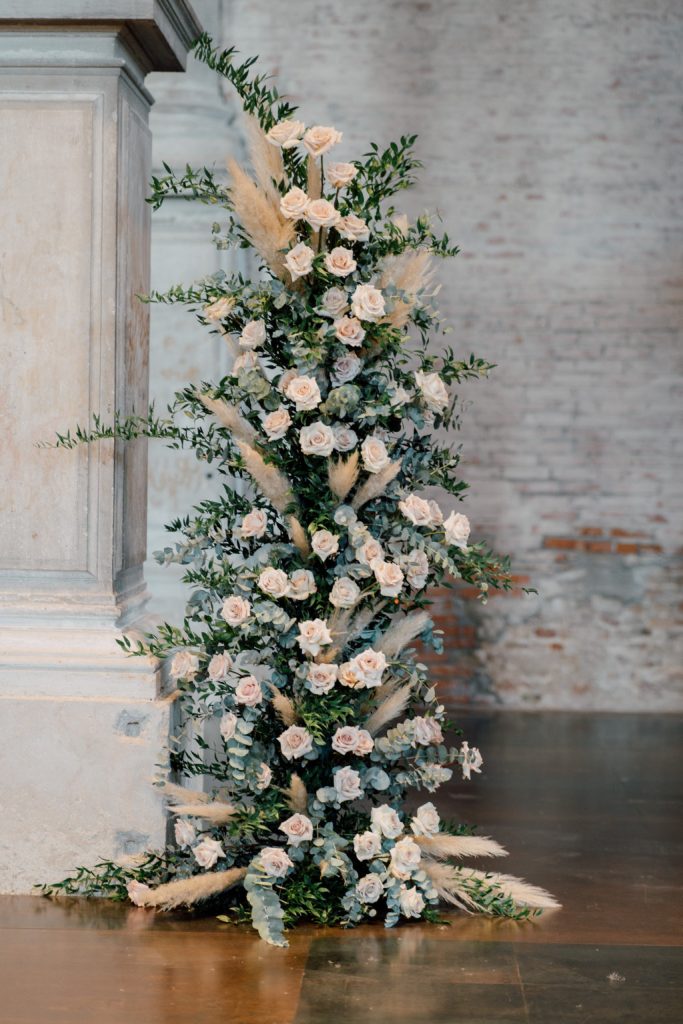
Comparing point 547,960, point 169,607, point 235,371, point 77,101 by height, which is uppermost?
point 77,101

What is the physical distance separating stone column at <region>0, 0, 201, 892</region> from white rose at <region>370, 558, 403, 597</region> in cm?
65

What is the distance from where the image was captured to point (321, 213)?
9.96 feet

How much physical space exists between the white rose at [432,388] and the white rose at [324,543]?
1.39 ft

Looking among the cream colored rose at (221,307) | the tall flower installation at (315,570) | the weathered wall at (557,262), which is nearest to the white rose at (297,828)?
the tall flower installation at (315,570)

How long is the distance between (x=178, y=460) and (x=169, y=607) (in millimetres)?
679

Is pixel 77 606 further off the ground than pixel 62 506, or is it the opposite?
pixel 62 506

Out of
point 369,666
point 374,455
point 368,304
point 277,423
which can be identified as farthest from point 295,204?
point 369,666

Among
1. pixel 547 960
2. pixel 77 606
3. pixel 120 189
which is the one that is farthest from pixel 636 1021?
pixel 120 189

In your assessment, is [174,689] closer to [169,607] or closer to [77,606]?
[77,606]

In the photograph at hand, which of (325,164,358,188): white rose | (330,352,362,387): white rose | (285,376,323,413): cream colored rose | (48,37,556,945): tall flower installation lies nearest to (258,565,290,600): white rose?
(48,37,556,945): tall flower installation

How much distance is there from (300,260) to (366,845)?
1374 millimetres

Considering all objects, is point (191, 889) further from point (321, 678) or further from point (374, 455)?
point (374, 455)

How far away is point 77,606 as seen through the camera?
3.36 m

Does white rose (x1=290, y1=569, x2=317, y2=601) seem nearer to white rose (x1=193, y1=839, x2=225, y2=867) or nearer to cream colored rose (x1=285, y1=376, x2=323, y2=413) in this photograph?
cream colored rose (x1=285, y1=376, x2=323, y2=413)
